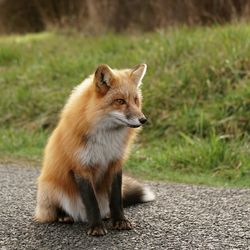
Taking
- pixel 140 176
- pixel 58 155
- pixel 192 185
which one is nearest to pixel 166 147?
pixel 140 176

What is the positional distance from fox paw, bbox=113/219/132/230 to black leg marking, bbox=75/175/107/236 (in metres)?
0.19

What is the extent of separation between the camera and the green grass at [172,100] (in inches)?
327

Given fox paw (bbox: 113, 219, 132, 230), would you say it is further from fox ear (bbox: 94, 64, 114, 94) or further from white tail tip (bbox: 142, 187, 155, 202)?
fox ear (bbox: 94, 64, 114, 94)

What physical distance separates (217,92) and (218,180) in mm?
2490

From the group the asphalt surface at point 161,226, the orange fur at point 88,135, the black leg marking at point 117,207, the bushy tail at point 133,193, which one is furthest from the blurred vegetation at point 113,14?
the black leg marking at point 117,207

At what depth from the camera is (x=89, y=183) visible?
509cm

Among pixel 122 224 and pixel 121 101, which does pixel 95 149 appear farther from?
pixel 122 224

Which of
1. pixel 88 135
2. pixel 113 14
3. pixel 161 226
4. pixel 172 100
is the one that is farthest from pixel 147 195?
pixel 113 14

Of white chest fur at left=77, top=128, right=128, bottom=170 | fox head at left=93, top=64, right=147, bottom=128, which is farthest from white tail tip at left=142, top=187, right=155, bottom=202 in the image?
fox head at left=93, top=64, right=147, bottom=128

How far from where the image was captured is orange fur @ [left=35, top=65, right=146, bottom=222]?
16.6 feet

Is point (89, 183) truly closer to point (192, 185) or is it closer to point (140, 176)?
point (192, 185)

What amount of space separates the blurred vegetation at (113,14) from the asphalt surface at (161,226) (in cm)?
715

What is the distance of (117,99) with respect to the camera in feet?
16.6

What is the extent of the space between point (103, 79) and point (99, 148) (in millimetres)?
523
